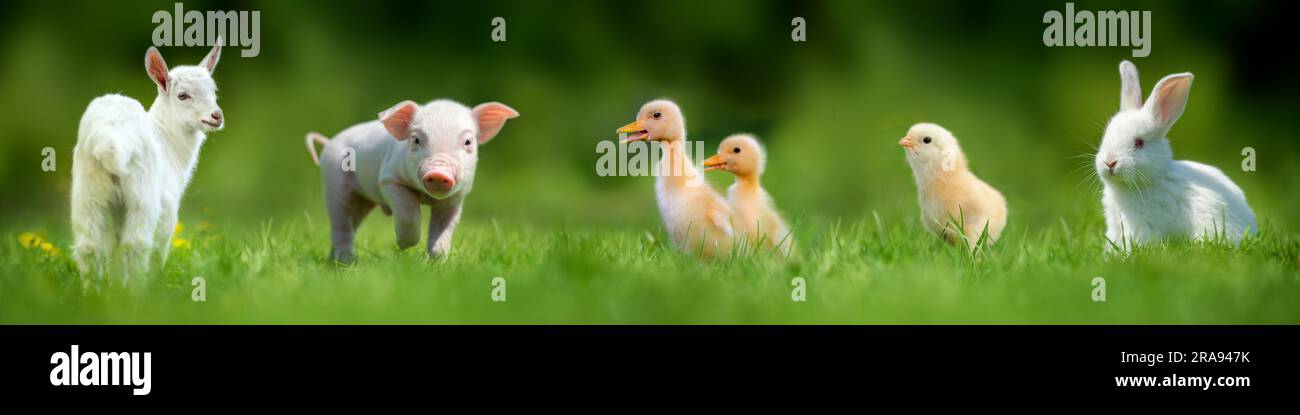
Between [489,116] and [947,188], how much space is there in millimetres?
1972

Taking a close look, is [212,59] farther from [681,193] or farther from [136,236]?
[681,193]

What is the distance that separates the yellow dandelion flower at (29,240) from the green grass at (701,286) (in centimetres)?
32

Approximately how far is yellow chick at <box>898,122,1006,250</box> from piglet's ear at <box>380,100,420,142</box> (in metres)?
2.06

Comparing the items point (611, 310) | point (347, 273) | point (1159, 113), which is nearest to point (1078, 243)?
point (1159, 113)

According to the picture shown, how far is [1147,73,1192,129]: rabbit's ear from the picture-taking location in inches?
183

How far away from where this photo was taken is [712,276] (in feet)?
13.2

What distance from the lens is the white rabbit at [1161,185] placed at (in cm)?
466

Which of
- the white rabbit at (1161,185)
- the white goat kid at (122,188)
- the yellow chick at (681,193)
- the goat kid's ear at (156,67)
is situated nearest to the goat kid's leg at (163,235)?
the white goat kid at (122,188)

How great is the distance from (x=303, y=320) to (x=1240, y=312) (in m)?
2.89

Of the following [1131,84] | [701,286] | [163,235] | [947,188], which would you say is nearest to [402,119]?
[163,235]

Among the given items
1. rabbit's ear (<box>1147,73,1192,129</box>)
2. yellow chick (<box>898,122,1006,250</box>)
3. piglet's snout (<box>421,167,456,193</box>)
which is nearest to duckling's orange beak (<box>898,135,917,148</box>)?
yellow chick (<box>898,122,1006,250</box>)

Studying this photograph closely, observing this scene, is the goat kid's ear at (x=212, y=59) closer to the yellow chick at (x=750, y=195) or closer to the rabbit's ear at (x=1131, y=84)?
the yellow chick at (x=750, y=195)

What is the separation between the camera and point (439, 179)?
179 inches

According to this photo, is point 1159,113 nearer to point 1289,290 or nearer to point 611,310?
point 1289,290
